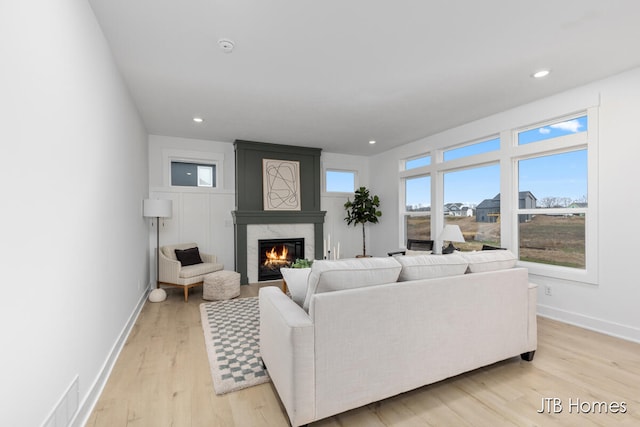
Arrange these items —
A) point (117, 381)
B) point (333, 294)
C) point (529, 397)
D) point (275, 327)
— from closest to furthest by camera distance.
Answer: point (333, 294) < point (275, 327) < point (529, 397) < point (117, 381)

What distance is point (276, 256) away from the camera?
→ 5.68 metres

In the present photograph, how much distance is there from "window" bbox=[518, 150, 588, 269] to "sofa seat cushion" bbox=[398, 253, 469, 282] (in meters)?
2.23

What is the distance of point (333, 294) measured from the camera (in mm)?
1635

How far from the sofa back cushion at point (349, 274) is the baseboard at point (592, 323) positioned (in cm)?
276

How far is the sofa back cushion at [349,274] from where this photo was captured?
1.72m

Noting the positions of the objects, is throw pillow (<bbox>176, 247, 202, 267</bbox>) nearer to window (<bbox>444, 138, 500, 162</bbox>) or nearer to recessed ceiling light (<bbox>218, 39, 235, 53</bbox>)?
recessed ceiling light (<bbox>218, 39, 235, 53</bbox>)

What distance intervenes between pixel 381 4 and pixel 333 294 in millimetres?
1897

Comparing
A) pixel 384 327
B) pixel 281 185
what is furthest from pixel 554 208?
pixel 281 185

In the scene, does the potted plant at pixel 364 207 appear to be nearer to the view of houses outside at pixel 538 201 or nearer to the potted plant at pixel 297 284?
the view of houses outside at pixel 538 201

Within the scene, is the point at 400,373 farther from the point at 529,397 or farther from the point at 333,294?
the point at 529,397

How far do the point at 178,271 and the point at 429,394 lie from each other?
355cm

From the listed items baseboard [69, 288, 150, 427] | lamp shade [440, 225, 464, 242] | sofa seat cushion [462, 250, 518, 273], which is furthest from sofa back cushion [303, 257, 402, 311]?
lamp shade [440, 225, 464, 242]

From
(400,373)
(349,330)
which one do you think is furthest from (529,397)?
(349,330)

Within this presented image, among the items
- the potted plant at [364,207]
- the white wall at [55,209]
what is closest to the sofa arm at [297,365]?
the white wall at [55,209]
